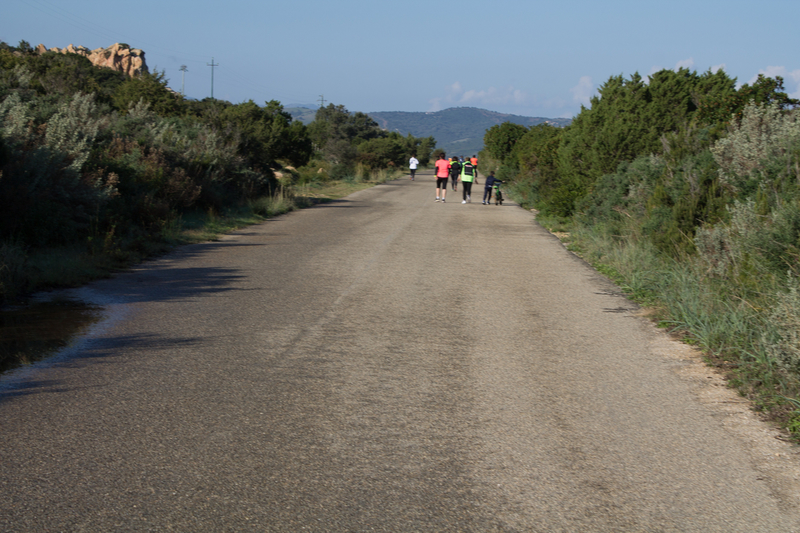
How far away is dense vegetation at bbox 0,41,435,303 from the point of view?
10164 millimetres

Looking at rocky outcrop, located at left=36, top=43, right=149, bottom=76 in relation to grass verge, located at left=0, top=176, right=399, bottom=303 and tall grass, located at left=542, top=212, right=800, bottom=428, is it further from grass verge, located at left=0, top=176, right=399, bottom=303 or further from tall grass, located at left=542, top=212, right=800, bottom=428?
tall grass, located at left=542, top=212, right=800, bottom=428

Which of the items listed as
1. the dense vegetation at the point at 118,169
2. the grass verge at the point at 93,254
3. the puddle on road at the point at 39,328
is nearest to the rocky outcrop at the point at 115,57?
the dense vegetation at the point at 118,169

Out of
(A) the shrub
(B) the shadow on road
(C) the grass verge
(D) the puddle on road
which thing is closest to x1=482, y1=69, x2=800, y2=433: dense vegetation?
(A) the shrub

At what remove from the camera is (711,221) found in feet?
32.6

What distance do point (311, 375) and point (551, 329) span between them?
2993 millimetres

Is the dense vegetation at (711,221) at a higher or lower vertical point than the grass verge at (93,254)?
higher

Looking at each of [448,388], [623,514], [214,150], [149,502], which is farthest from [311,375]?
[214,150]

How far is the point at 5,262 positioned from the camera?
8102mm

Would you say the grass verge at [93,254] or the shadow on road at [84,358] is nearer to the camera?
the shadow on road at [84,358]

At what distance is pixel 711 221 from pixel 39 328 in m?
8.64

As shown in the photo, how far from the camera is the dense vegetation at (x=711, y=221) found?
19.9 feet

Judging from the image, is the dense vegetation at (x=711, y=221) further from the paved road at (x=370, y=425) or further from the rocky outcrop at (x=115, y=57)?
the rocky outcrop at (x=115, y=57)

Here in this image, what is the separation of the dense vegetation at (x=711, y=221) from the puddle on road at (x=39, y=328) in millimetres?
5861

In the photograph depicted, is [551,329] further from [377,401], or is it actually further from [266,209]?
[266,209]
